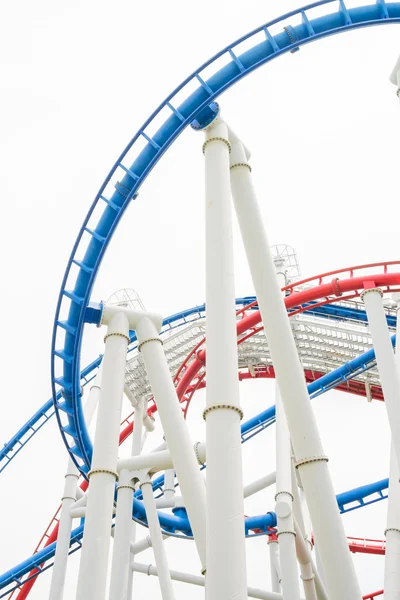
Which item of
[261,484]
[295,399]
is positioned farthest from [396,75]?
[261,484]

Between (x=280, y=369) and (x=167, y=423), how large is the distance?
1126 mm

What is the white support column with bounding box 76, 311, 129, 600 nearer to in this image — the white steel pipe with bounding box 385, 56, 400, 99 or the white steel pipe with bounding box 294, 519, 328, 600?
the white steel pipe with bounding box 294, 519, 328, 600

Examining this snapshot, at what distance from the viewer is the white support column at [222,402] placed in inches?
151

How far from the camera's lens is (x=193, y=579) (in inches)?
338

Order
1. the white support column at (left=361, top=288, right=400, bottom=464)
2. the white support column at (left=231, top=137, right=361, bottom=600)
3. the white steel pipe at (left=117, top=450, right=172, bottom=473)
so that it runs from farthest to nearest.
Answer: the white steel pipe at (left=117, top=450, right=172, bottom=473) < the white support column at (left=361, top=288, right=400, bottom=464) < the white support column at (left=231, top=137, right=361, bottom=600)

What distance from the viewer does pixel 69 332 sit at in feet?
23.3

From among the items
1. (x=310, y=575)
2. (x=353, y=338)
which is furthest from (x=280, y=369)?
(x=353, y=338)

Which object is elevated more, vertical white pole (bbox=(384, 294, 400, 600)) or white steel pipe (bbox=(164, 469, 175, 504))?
white steel pipe (bbox=(164, 469, 175, 504))

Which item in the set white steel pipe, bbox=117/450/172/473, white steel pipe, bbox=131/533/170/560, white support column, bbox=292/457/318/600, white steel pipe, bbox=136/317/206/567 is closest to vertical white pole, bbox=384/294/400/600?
white steel pipe, bbox=136/317/206/567

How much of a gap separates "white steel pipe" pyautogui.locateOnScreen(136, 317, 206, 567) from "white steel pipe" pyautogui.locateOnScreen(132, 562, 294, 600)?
316cm

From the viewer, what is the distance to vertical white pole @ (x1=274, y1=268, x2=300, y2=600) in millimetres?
6703

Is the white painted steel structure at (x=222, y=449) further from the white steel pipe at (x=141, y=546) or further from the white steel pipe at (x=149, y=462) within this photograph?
the white steel pipe at (x=141, y=546)

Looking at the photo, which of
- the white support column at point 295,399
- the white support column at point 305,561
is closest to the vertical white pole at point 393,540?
the white support column at point 295,399

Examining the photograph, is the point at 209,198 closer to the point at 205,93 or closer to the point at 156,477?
the point at 205,93
